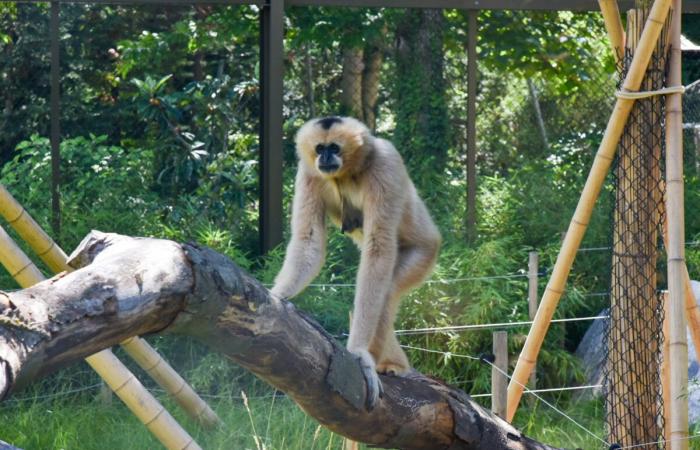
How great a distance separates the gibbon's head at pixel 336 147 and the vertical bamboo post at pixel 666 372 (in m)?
1.62

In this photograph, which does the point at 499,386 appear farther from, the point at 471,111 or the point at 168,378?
the point at 471,111

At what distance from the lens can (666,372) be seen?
5.20 metres

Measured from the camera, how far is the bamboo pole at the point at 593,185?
4812 mm

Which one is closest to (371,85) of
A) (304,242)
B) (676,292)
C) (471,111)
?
(471,111)

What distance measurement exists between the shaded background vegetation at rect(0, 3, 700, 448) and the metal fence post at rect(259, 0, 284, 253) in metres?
0.43

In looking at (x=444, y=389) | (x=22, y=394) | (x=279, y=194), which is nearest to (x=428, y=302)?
(x=279, y=194)

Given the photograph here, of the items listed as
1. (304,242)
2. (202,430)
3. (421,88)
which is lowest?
(202,430)

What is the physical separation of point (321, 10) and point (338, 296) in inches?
135

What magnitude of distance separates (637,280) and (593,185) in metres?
0.54

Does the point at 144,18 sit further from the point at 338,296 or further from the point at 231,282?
the point at 231,282

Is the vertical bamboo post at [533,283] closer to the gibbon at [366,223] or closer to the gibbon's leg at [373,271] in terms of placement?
the gibbon at [366,223]

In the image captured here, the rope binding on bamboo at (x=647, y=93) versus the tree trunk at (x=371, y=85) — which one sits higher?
the tree trunk at (x=371, y=85)

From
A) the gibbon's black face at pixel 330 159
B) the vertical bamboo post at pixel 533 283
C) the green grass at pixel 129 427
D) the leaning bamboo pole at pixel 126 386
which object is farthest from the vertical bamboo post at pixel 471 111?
the leaning bamboo pole at pixel 126 386

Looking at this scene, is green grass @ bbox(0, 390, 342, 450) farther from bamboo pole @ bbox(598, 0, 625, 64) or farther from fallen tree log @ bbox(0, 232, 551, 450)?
bamboo pole @ bbox(598, 0, 625, 64)
